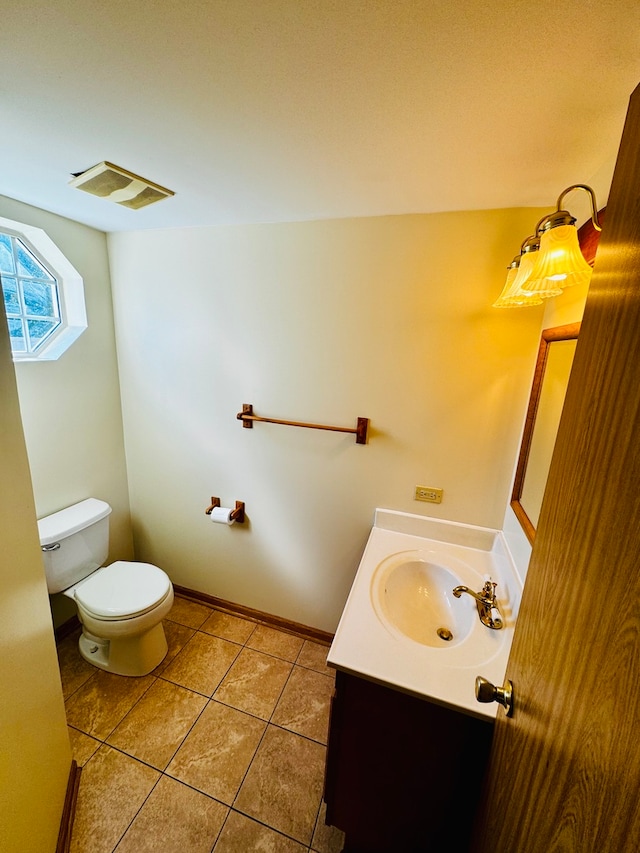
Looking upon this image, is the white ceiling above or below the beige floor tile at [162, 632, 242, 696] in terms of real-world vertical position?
above

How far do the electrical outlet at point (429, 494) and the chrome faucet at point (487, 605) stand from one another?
0.43 m

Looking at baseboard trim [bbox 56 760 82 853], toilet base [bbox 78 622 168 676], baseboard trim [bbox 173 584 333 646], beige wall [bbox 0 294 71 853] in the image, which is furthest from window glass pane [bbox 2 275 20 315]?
baseboard trim [bbox 56 760 82 853]

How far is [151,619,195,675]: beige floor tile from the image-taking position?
1755 millimetres

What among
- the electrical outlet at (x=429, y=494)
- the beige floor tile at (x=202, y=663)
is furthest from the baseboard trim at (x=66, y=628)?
the electrical outlet at (x=429, y=494)

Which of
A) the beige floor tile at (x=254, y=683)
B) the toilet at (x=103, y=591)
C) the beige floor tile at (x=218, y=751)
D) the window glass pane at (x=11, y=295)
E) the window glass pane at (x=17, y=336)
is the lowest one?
the beige floor tile at (x=218, y=751)

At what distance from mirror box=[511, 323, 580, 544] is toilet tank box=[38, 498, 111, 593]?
2043 millimetres

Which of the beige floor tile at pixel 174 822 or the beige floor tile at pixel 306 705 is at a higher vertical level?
the beige floor tile at pixel 306 705

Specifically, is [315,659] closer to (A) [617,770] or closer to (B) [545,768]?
(B) [545,768]

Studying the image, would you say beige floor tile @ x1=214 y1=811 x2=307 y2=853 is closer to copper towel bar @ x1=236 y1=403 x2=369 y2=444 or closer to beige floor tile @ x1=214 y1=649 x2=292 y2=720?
beige floor tile @ x1=214 y1=649 x2=292 y2=720

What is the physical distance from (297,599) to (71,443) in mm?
1531

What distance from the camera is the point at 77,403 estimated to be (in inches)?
69.8

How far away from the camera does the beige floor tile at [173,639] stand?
175 centimetres

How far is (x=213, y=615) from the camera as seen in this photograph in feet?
6.86

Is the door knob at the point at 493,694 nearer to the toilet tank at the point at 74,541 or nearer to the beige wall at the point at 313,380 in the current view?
the beige wall at the point at 313,380
